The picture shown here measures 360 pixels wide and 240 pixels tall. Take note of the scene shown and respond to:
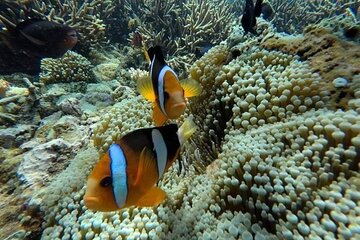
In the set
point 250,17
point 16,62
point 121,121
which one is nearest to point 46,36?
point 16,62

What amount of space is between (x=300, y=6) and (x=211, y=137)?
8063 millimetres

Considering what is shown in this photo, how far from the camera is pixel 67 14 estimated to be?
608 cm

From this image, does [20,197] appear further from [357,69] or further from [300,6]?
[300,6]

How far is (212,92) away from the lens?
2.47 metres

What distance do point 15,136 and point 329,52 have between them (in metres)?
3.23

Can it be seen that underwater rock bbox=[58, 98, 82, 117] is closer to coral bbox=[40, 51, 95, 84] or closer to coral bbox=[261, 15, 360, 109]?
coral bbox=[40, 51, 95, 84]

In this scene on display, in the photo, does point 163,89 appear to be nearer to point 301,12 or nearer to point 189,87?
point 189,87

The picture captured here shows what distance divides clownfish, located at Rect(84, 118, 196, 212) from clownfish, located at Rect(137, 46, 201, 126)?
1.15 ft

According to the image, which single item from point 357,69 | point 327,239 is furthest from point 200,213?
point 357,69

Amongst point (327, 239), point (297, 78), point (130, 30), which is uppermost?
point (130, 30)

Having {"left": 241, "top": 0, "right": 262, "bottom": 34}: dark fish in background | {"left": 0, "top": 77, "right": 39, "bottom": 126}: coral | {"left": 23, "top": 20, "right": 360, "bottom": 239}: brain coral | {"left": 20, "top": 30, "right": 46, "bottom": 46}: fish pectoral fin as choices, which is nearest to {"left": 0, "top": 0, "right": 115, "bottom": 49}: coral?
{"left": 20, "top": 30, "right": 46, "bottom": 46}: fish pectoral fin

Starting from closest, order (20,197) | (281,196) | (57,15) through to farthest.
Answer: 1. (281,196)
2. (20,197)
3. (57,15)

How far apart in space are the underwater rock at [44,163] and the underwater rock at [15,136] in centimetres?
69

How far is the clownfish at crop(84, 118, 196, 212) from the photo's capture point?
123cm
